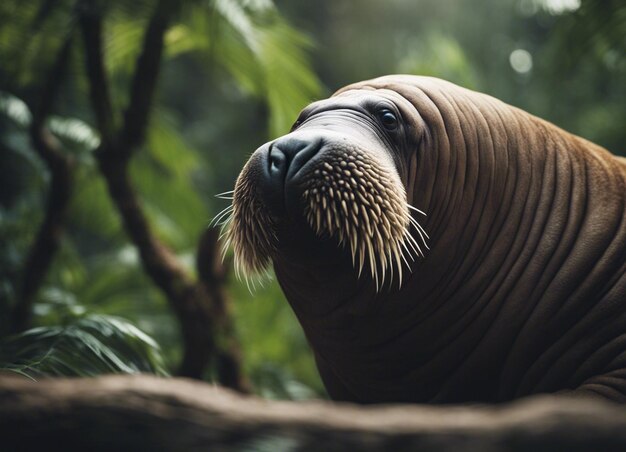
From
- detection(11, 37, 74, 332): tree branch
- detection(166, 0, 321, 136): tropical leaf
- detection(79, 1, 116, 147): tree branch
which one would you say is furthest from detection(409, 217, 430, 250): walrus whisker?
detection(11, 37, 74, 332): tree branch

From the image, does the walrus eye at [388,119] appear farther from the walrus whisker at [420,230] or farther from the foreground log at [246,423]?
the foreground log at [246,423]

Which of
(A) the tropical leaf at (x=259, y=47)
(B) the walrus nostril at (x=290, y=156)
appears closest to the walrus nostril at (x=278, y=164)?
(B) the walrus nostril at (x=290, y=156)

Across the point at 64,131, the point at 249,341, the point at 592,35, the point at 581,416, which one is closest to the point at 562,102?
the point at 592,35

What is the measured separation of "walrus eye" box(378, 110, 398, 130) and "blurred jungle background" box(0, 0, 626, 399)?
1477 millimetres

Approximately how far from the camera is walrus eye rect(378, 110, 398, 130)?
2.81 meters

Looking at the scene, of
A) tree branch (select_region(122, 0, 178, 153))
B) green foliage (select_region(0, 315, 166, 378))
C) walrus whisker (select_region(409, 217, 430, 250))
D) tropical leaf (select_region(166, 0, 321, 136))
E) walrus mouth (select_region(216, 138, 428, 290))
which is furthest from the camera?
tropical leaf (select_region(166, 0, 321, 136))

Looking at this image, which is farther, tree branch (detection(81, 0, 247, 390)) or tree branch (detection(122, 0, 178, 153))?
tree branch (detection(81, 0, 247, 390))

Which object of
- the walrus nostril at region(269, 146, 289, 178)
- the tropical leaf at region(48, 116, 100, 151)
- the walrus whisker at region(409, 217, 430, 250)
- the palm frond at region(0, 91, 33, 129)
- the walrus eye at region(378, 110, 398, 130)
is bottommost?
the walrus whisker at region(409, 217, 430, 250)

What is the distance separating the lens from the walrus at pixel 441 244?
2.51 m

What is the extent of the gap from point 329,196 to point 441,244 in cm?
57

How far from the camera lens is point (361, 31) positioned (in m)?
11.8

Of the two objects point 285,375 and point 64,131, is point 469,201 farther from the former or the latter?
point 64,131

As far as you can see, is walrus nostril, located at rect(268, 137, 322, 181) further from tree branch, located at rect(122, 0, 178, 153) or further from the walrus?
tree branch, located at rect(122, 0, 178, 153)

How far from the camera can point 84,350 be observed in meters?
2.92
